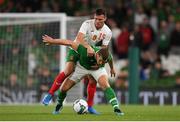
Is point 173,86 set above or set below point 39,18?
below

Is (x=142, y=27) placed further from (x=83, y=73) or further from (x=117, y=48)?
(x=83, y=73)

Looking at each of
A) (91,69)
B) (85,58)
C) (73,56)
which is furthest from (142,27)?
(85,58)

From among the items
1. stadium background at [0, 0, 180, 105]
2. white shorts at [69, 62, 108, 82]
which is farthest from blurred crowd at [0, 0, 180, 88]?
white shorts at [69, 62, 108, 82]

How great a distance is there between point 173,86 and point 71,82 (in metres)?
8.12

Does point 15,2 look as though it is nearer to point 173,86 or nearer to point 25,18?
point 25,18

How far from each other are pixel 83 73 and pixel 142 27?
8.57 meters

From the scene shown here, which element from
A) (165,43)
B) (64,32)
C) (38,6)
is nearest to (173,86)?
(165,43)

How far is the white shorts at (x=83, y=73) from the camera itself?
1506 centimetres

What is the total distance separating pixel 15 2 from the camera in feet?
83.5

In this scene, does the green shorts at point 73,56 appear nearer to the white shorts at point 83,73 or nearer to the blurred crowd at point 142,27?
the white shorts at point 83,73

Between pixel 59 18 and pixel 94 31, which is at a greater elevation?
pixel 94 31

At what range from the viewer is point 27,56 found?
22406 mm

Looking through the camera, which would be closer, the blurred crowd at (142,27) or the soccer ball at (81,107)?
the soccer ball at (81,107)

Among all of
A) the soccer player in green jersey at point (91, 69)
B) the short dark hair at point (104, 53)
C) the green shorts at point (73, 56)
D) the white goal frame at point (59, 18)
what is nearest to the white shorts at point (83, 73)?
the soccer player in green jersey at point (91, 69)
